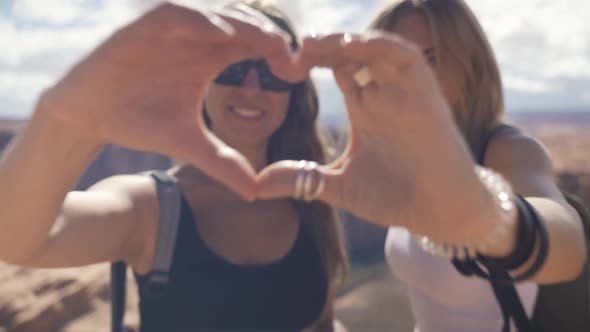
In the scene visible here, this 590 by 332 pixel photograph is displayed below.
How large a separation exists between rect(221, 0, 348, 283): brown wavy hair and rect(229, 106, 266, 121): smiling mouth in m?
0.20

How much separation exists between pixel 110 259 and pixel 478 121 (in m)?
Answer: 1.00

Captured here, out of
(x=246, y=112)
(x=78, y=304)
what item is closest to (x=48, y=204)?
(x=246, y=112)

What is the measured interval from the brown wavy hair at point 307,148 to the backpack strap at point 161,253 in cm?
41

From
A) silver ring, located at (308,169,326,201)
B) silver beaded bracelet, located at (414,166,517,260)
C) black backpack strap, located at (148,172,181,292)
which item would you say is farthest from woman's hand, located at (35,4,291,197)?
black backpack strap, located at (148,172,181,292)

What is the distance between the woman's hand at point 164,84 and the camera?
27.1 inches

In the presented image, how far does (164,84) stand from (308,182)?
27 centimetres

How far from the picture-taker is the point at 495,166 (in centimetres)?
112

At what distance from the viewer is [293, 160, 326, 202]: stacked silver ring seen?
0.77 m

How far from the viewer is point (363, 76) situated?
2.62 ft

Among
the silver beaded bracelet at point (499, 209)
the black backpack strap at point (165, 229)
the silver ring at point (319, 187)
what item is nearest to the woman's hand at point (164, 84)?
the silver ring at point (319, 187)

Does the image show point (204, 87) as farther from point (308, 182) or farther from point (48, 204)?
point (48, 204)

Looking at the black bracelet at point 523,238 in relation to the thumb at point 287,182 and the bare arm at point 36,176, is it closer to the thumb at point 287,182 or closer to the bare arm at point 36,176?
the thumb at point 287,182

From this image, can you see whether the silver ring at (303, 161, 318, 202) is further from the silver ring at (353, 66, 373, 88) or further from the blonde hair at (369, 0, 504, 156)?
the blonde hair at (369, 0, 504, 156)

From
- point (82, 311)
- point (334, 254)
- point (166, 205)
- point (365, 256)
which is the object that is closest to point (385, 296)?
point (365, 256)
